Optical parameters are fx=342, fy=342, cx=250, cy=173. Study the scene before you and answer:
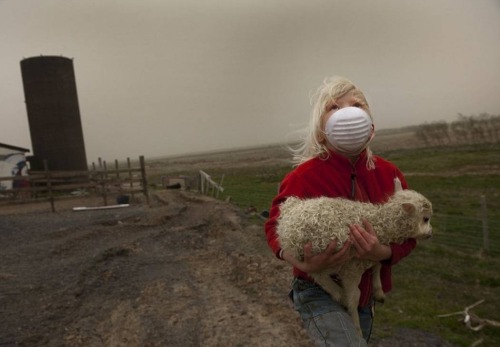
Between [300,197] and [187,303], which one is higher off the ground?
[300,197]

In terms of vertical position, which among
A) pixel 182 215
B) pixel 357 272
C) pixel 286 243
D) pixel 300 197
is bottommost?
pixel 182 215

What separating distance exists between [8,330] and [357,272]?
5.75m

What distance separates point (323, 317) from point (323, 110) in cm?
130

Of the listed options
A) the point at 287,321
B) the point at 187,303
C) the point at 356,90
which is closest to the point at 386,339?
the point at 287,321

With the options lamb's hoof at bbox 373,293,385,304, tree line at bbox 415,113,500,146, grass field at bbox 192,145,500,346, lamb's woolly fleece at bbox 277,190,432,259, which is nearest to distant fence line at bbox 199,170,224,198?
grass field at bbox 192,145,500,346

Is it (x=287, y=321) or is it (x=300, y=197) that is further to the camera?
(x=287, y=321)

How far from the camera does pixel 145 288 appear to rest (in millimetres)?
6961

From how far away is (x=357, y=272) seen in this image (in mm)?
2166

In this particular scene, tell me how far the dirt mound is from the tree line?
48.9m

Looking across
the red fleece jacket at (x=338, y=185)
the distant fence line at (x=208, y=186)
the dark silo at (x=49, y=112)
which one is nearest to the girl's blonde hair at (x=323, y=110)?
the red fleece jacket at (x=338, y=185)

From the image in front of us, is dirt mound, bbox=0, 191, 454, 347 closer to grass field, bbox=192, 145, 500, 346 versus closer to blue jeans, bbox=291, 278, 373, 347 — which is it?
grass field, bbox=192, 145, 500, 346

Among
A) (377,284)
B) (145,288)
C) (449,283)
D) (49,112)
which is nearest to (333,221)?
(377,284)

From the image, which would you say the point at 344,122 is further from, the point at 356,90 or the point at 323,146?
the point at 356,90

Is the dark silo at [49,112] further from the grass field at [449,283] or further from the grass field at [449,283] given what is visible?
the grass field at [449,283]
